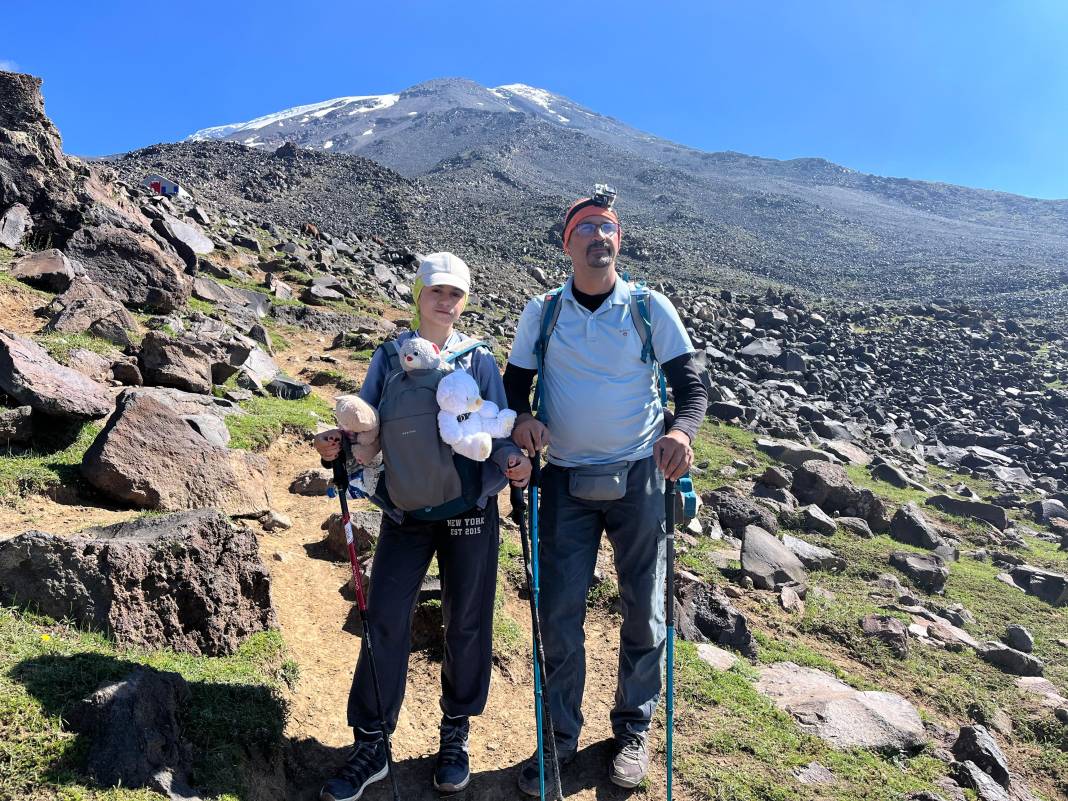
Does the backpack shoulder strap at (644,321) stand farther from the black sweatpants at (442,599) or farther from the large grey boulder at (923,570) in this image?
the large grey boulder at (923,570)

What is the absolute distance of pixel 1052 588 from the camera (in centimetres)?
897

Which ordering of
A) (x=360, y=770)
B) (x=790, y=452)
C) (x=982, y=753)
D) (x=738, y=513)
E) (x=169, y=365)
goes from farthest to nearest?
(x=790, y=452) < (x=738, y=513) < (x=169, y=365) < (x=982, y=753) < (x=360, y=770)

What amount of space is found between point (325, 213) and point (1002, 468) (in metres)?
43.6

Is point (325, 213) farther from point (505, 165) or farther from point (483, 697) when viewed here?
point (483, 697)

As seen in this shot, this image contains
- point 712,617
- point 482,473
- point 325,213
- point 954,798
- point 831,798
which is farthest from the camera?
point 325,213

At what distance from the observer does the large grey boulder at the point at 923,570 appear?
339 inches

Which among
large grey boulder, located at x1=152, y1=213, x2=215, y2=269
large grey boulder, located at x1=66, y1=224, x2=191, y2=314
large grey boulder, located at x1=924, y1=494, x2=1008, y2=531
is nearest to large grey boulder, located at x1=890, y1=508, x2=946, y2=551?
large grey boulder, located at x1=924, y1=494, x2=1008, y2=531

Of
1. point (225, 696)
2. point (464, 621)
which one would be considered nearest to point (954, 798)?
point (464, 621)

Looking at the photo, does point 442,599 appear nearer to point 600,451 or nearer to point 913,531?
point 600,451

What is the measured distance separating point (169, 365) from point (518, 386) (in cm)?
598

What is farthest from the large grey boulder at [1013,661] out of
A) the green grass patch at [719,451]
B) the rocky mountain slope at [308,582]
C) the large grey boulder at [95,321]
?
the large grey boulder at [95,321]

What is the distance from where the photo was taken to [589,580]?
150 inches

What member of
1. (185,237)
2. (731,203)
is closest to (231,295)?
(185,237)

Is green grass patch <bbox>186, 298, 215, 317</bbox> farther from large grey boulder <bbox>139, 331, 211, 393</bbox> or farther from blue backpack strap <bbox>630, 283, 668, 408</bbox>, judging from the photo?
blue backpack strap <bbox>630, 283, 668, 408</bbox>
